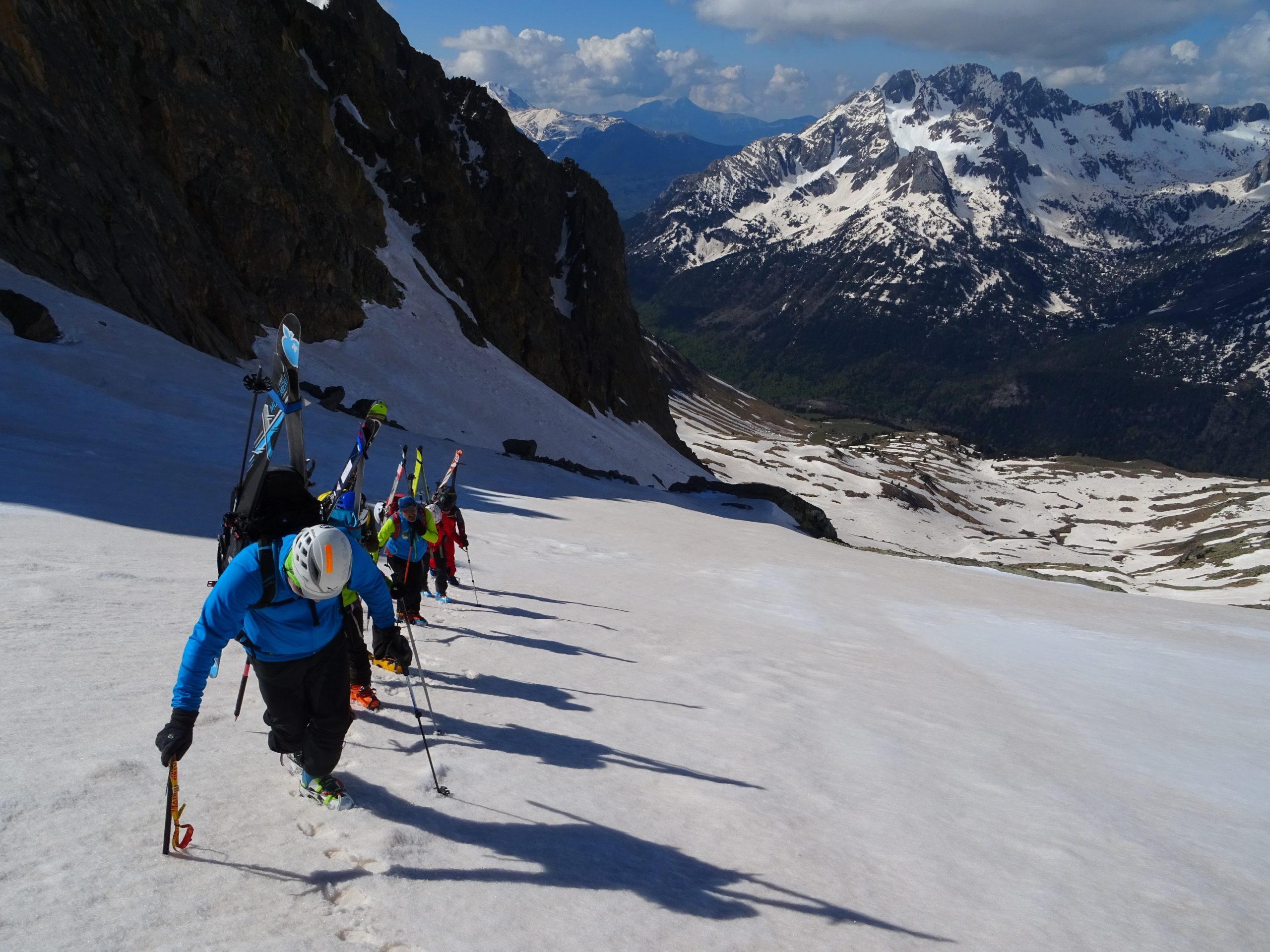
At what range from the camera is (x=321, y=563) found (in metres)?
5.08

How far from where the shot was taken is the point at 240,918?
14.0 ft

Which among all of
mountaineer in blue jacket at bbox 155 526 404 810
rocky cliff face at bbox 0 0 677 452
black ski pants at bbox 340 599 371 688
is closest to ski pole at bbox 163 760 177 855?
mountaineer in blue jacket at bbox 155 526 404 810

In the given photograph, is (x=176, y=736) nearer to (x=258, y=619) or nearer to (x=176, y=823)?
(x=176, y=823)

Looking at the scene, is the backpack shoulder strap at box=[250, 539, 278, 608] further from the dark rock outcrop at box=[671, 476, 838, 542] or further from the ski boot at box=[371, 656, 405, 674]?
the dark rock outcrop at box=[671, 476, 838, 542]

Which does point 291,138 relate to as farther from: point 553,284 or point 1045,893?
point 1045,893

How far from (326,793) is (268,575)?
63.6 inches

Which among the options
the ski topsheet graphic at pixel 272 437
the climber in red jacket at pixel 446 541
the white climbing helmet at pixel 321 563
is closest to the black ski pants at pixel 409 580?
the climber in red jacket at pixel 446 541

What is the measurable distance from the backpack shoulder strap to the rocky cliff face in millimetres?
24997

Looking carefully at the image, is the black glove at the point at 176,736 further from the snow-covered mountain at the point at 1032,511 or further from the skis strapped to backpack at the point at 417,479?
the snow-covered mountain at the point at 1032,511

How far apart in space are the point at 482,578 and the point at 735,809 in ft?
28.5

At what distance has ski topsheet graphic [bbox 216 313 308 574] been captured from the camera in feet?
19.1

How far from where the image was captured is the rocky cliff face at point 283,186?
27703 millimetres

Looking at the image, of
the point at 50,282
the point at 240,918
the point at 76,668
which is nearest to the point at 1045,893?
the point at 240,918

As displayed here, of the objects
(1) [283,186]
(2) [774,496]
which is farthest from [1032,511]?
(1) [283,186]
